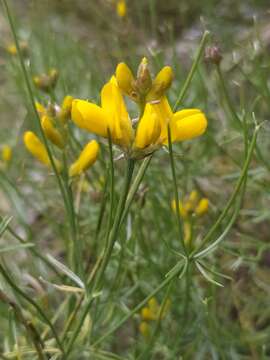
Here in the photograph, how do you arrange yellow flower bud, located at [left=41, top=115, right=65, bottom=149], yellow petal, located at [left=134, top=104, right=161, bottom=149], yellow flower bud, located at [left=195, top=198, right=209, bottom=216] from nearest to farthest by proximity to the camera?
yellow petal, located at [left=134, top=104, right=161, bottom=149], yellow flower bud, located at [left=41, top=115, right=65, bottom=149], yellow flower bud, located at [left=195, top=198, right=209, bottom=216]

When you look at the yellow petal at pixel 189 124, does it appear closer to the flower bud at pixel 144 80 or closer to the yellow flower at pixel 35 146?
the flower bud at pixel 144 80

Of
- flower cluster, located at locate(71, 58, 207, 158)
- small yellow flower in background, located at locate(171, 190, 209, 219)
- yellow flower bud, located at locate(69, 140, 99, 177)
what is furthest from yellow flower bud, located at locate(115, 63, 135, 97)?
small yellow flower in background, located at locate(171, 190, 209, 219)

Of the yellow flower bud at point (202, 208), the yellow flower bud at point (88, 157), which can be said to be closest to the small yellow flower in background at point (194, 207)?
the yellow flower bud at point (202, 208)

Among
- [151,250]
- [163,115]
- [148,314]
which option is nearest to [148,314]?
[148,314]

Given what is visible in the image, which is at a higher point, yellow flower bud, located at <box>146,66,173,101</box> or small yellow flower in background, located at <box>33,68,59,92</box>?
yellow flower bud, located at <box>146,66,173,101</box>

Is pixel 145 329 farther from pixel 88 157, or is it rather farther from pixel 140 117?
pixel 140 117

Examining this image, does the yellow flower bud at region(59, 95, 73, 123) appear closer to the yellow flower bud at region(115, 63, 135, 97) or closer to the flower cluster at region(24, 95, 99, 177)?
the flower cluster at region(24, 95, 99, 177)

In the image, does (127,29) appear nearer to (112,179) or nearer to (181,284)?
(181,284)
